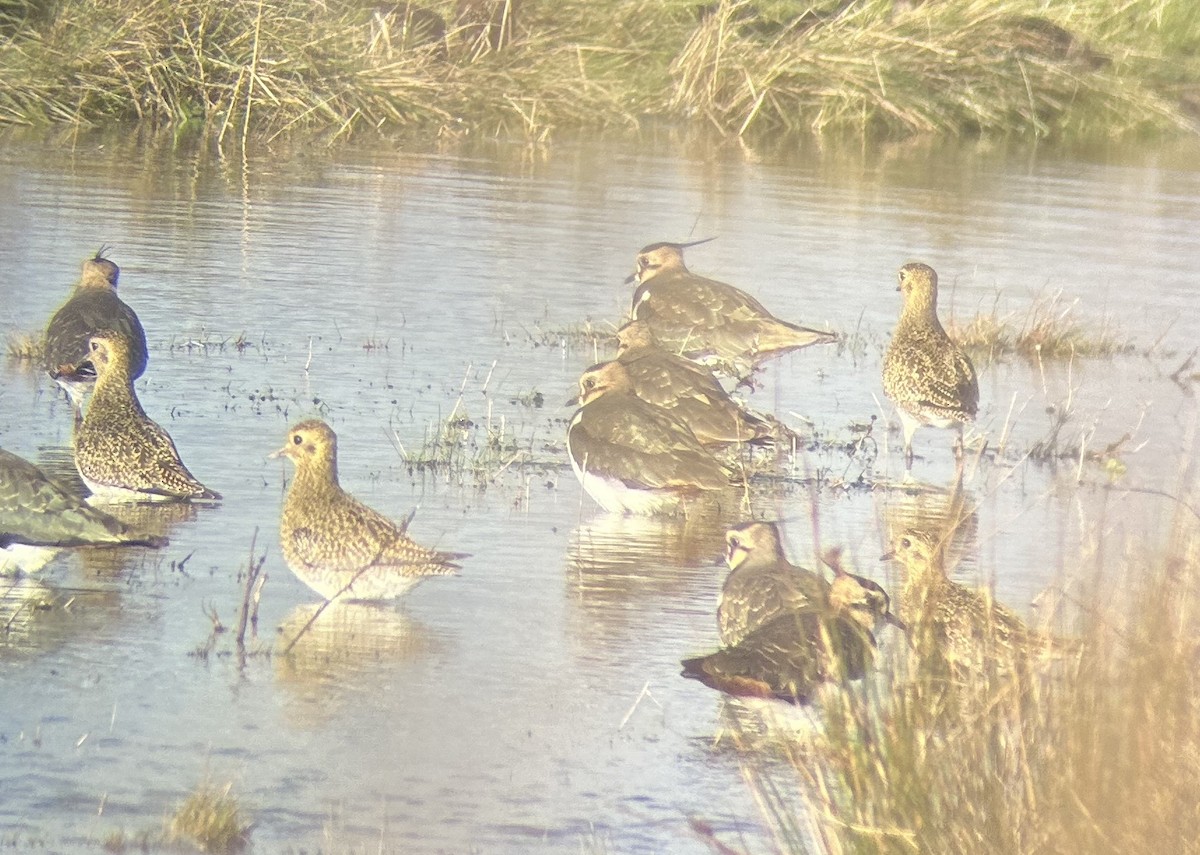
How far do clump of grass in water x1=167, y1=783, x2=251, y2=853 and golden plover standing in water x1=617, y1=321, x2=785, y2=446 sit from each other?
16.9ft

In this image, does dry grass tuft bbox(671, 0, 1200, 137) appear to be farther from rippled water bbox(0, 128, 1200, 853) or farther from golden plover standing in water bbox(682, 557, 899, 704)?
golden plover standing in water bbox(682, 557, 899, 704)

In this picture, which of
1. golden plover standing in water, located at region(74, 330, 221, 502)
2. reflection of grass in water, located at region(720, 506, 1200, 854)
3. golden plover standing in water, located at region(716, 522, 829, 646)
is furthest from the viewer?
golden plover standing in water, located at region(74, 330, 221, 502)

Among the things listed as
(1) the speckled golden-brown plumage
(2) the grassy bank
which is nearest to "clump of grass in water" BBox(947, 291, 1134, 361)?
(1) the speckled golden-brown plumage

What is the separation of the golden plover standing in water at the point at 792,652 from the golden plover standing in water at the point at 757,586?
169 millimetres

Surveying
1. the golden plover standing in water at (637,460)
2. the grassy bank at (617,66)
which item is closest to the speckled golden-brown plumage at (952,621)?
the golden plover standing in water at (637,460)

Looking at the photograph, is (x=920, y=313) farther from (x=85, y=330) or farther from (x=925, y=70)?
(x=925, y=70)

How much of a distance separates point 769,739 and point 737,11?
26367mm

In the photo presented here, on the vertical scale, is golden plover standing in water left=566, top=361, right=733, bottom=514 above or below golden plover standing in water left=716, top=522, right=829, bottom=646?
above

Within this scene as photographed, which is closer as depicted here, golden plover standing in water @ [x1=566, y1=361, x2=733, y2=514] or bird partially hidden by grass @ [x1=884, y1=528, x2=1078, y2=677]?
bird partially hidden by grass @ [x1=884, y1=528, x2=1078, y2=677]

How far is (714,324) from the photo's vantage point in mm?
13453

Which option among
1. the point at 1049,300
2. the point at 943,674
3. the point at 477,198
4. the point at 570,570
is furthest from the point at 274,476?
the point at 477,198

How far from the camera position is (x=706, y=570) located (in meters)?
9.16

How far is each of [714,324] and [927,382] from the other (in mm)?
2370

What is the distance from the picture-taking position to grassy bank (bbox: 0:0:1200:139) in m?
24.4
